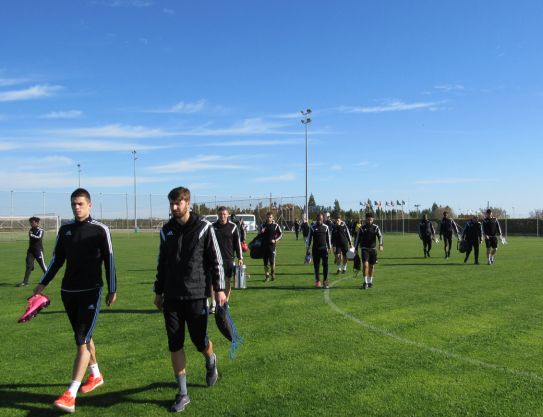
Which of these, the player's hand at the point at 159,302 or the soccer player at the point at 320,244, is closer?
the player's hand at the point at 159,302

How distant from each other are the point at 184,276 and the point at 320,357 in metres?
2.41

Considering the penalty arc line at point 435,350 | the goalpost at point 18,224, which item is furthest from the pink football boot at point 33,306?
the goalpost at point 18,224

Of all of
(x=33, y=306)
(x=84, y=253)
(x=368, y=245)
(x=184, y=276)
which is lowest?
(x=33, y=306)

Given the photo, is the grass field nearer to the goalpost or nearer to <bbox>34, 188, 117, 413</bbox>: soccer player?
<bbox>34, 188, 117, 413</bbox>: soccer player

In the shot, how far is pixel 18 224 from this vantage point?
56.5 metres

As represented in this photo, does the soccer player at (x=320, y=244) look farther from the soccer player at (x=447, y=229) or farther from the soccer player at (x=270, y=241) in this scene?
the soccer player at (x=447, y=229)

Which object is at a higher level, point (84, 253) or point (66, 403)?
point (84, 253)

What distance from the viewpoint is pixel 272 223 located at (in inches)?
588

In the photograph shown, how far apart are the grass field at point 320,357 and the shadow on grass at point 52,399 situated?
12 mm

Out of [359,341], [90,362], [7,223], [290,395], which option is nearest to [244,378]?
[290,395]

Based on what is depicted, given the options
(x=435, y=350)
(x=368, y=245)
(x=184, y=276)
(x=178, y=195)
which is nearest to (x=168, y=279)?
(x=184, y=276)

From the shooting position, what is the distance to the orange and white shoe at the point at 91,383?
17.6 ft

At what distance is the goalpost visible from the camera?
177 ft

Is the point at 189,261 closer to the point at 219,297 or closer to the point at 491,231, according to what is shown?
the point at 219,297
